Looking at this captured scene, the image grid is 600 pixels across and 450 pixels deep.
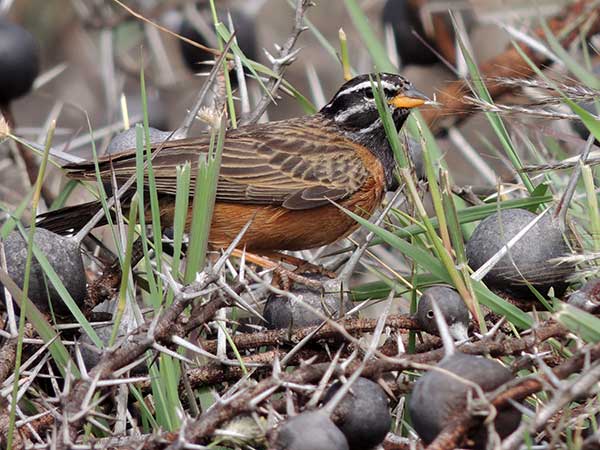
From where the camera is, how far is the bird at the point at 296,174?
4.99 m

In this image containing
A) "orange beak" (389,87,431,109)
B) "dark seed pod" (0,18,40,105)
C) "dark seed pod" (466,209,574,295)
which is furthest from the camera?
"dark seed pod" (0,18,40,105)

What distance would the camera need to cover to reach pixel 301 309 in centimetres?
343

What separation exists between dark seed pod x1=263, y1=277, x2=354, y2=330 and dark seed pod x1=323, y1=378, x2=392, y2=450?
67cm

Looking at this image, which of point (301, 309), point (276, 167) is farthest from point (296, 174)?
point (301, 309)

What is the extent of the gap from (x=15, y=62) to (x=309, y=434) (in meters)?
3.99

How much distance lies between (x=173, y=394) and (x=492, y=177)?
3170mm

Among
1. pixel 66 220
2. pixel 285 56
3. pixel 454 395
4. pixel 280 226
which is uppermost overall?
pixel 285 56

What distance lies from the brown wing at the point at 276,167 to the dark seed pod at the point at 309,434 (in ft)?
7.88

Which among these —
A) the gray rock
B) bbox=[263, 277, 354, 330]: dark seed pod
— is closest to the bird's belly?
the gray rock

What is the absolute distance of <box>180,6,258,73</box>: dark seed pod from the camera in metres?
7.23

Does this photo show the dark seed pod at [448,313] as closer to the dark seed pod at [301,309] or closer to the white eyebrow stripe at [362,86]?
the dark seed pod at [301,309]

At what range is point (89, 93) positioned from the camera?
916 cm

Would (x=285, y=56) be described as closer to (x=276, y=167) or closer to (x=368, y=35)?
(x=368, y=35)

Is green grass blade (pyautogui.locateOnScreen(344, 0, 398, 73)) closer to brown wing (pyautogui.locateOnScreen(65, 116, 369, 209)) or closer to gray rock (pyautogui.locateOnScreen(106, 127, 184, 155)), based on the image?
brown wing (pyautogui.locateOnScreen(65, 116, 369, 209))
